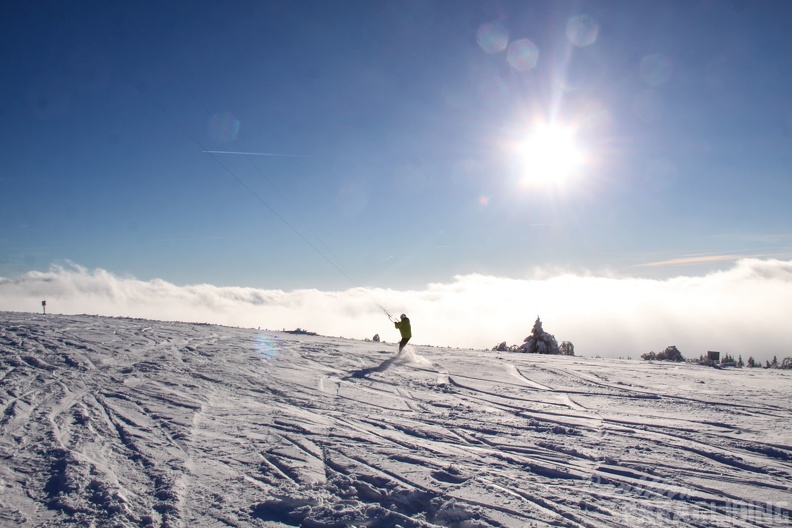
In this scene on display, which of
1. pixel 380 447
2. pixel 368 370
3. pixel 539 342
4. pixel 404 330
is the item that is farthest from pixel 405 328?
pixel 539 342

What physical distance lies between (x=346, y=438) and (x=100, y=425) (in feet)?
13.7

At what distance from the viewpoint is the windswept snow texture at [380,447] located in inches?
173

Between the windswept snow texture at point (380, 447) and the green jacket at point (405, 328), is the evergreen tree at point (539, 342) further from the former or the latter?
the windswept snow texture at point (380, 447)

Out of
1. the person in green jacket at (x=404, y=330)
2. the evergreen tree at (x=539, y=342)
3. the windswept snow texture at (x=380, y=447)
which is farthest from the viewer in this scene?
the evergreen tree at (x=539, y=342)

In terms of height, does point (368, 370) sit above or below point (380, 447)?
above

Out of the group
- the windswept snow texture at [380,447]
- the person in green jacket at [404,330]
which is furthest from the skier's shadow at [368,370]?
the person in green jacket at [404,330]

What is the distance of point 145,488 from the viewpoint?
4871 mm

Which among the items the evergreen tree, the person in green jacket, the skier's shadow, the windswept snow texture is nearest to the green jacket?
the person in green jacket

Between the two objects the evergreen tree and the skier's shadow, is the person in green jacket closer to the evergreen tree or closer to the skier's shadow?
the skier's shadow

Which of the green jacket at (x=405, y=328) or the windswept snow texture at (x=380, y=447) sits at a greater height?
the green jacket at (x=405, y=328)

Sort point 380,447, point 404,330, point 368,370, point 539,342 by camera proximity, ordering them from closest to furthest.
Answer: point 380,447
point 368,370
point 404,330
point 539,342

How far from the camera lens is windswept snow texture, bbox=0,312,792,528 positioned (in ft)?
14.4

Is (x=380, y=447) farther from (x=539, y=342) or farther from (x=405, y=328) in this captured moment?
(x=539, y=342)

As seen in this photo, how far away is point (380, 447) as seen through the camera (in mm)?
6141
